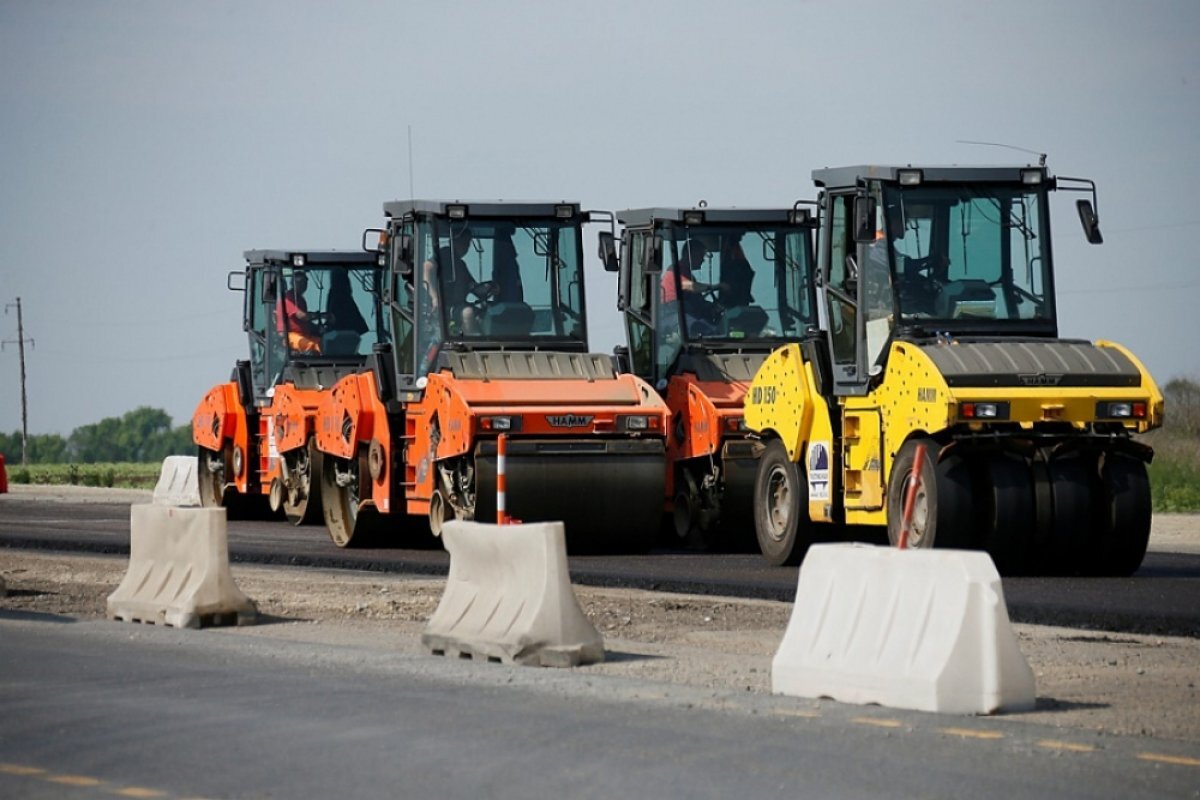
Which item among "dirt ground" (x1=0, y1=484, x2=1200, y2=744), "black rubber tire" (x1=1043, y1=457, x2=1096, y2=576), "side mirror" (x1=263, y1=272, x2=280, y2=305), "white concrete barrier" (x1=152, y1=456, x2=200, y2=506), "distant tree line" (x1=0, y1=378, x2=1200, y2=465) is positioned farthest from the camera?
"distant tree line" (x1=0, y1=378, x2=1200, y2=465)

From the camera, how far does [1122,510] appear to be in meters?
18.2

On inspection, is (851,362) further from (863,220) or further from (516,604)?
(516,604)

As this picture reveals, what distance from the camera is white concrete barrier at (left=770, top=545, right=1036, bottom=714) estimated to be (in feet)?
34.3

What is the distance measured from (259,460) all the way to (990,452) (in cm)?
1603

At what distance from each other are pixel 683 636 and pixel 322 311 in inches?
672

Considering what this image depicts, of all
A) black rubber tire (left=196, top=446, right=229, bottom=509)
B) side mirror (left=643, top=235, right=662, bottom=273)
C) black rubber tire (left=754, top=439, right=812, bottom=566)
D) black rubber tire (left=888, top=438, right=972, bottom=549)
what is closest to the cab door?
black rubber tire (left=754, top=439, right=812, bottom=566)

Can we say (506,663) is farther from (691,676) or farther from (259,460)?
(259,460)

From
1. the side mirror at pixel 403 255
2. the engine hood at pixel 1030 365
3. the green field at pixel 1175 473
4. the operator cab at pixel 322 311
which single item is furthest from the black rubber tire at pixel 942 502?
the green field at pixel 1175 473

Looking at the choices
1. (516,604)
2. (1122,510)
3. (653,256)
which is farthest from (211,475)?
(516,604)

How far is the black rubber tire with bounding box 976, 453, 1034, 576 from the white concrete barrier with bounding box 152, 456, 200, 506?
20.4m

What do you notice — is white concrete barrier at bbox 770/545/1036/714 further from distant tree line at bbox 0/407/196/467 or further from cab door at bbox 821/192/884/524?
distant tree line at bbox 0/407/196/467

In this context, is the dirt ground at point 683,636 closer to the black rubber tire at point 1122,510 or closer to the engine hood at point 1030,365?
the engine hood at point 1030,365

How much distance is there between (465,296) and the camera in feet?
78.6

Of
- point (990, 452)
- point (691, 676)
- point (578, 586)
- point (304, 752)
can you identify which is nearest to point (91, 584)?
point (578, 586)
